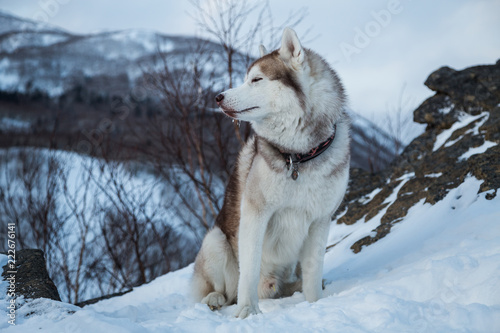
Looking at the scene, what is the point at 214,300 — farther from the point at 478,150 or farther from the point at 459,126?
the point at 459,126

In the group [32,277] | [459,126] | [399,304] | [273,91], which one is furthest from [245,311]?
[459,126]

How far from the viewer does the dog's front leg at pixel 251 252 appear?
113 inches

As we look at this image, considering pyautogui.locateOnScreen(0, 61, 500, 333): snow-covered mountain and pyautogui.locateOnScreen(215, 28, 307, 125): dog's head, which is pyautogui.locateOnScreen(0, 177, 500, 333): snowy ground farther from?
pyautogui.locateOnScreen(215, 28, 307, 125): dog's head

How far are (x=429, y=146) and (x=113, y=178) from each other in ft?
19.1

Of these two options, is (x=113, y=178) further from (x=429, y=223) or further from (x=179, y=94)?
(x=429, y=223)

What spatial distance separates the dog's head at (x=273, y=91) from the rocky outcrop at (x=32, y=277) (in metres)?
2.12

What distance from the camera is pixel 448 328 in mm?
1825

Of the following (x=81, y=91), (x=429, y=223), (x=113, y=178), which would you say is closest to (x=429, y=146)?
(x=429, y=223)

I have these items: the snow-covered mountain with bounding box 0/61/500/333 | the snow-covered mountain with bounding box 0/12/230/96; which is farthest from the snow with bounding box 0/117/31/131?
the snow-covered mountain with bounding box 0/12/230/96

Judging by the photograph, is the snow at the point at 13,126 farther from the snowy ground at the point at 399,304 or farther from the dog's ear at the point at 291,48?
the dog's ear at the point at 291,48

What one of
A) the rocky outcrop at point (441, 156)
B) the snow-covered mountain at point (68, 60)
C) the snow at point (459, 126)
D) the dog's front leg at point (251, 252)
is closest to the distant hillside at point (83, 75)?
the snow-covered mountain at point (68, 60)

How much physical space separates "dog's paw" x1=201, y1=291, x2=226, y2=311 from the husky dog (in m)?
0.50

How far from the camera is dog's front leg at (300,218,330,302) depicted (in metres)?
3.12

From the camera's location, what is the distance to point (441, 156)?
5.41m
